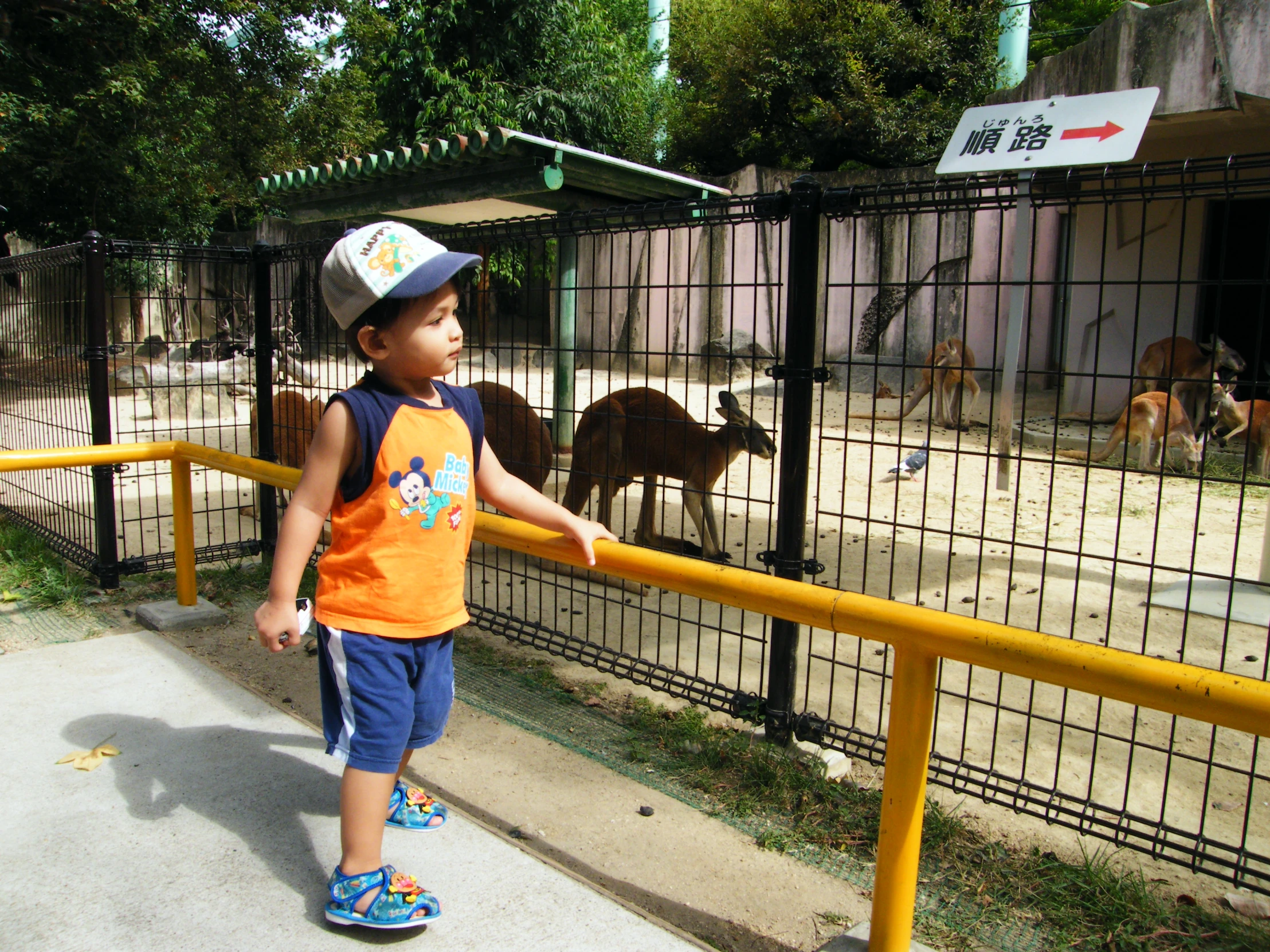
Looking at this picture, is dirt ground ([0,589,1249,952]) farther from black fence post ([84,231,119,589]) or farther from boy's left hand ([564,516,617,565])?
black fence post ([84,231,119,589])

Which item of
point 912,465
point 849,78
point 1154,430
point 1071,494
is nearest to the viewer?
point 912,465

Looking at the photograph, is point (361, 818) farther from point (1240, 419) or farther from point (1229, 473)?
point (1240, 419)

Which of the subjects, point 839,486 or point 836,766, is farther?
point 839,486

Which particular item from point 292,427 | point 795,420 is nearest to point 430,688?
point 795,420

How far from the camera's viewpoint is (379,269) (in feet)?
6.60

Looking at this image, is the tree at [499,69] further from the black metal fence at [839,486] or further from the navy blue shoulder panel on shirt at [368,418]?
the navy blue shoulder panel on shirt at [368,418]

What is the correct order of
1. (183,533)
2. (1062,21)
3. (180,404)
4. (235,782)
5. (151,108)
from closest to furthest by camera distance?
(235,782) < (183,533) < (180,404) < (151,108) < (1062,21)

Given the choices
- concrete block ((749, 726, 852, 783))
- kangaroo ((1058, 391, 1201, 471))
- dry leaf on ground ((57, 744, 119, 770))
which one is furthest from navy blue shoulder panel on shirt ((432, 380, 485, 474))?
kangaroo ((1058, 391, 1201, 471))

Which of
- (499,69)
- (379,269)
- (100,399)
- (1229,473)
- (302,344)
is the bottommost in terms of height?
(1229,473)

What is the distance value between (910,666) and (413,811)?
4.87 feet

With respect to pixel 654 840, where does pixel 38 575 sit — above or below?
above

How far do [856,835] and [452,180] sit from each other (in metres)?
5.25

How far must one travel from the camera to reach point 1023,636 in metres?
1.66

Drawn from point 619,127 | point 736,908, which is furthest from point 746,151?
point 736,908
